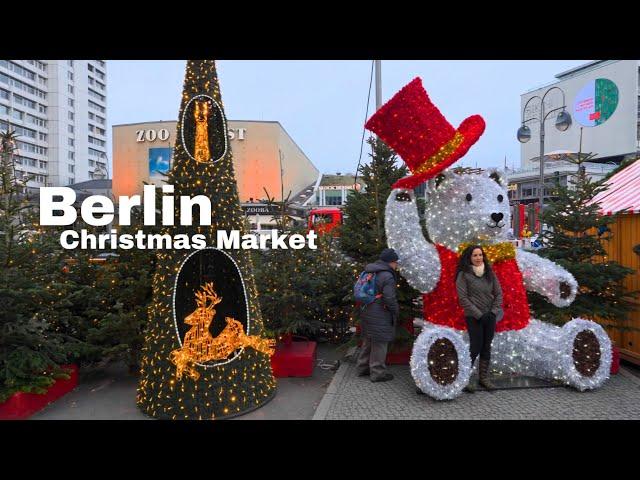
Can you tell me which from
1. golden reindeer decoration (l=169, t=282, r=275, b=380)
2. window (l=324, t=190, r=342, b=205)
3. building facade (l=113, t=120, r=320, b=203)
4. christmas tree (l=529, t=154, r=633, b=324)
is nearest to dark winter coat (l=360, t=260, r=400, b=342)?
golden reindeer decoration (l=169, t=282, r=275, b=380)

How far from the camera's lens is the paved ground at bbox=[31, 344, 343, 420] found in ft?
15.4

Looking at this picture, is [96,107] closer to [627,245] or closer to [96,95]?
[96,95]

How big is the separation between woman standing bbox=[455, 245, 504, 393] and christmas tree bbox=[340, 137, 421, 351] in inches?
51.8

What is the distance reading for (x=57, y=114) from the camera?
62.2m

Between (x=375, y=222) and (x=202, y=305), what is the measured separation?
124 inches

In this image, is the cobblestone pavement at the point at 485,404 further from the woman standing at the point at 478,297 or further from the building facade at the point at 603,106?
the building facade at the point at 603,106

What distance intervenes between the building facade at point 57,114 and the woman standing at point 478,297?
5420cm

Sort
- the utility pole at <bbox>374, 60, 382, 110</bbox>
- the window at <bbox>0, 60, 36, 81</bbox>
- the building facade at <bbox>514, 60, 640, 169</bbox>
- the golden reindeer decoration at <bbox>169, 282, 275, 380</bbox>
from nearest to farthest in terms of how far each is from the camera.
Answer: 1. the golden reindeer decoration at <bbox>169, 282, 275, 380</bbox>
2. the utility pole at <bbox>374, 60, 382, 110</bbox>
3. the building facade at <bbox>514, 60, 640, 169</bbox>
4. the window at <bbox>0, 60, 36, 81</bbox>

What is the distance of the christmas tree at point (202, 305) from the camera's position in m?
4.37

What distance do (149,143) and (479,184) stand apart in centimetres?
3940

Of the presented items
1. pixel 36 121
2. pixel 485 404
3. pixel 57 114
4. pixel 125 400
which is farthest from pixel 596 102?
pixel 36 121

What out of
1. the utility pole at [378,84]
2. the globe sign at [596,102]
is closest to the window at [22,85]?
the utility pole at [378,84]

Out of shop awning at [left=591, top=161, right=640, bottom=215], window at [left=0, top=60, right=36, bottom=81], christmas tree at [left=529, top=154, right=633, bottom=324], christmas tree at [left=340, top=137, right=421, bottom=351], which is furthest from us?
window at [left=0, top=60, right=36, bottom=81]

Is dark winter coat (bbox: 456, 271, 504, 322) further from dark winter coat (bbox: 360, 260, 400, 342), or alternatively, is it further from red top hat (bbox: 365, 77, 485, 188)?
red top hat (bbox: 365, 77, 485, 188)
